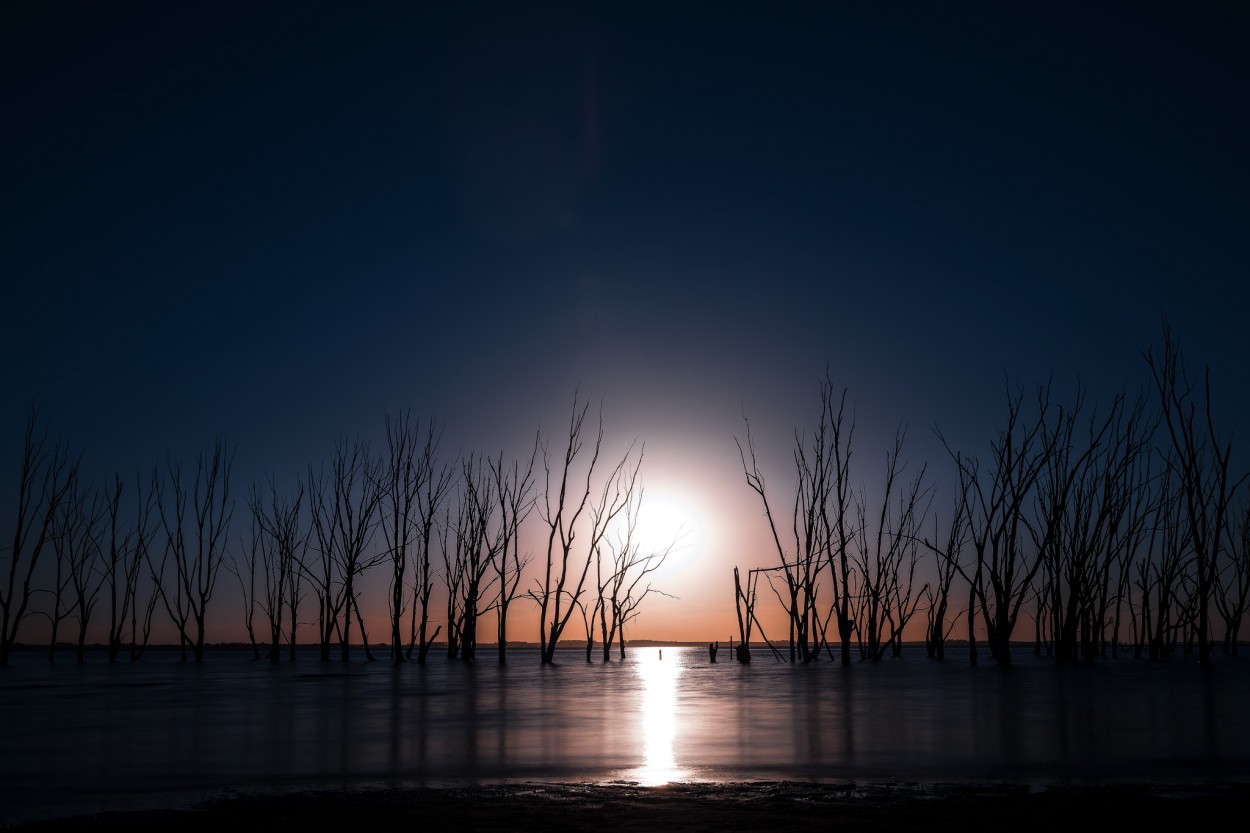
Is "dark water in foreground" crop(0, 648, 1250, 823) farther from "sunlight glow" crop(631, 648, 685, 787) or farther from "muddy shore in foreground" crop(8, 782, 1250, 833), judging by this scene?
"muddy shore in foreground" crop(8, 782, 1250, 833)

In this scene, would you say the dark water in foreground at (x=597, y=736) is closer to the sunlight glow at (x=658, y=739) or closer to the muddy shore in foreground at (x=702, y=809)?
the sunlight glow at (x=658, y=739)

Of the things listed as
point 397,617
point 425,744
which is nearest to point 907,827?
point 425,744

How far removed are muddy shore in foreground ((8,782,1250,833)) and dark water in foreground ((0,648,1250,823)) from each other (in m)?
0.38

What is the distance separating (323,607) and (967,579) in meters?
15.0

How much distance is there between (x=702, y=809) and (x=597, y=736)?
323 cm

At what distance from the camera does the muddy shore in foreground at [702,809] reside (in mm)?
3402

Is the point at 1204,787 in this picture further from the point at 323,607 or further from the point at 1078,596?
the point at 323,607

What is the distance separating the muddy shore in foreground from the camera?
340cm

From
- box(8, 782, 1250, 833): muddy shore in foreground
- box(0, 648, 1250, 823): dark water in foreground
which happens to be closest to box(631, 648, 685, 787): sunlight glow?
box(0, 648, 1250, 823): dark water in foreground

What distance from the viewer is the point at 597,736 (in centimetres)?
685

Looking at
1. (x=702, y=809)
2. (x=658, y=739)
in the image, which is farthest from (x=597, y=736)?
(x=702, y=809)

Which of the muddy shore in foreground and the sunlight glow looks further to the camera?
the sunlight glow

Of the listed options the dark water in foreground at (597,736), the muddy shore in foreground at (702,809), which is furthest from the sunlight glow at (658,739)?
the muddy shore in foreground at (702,809)

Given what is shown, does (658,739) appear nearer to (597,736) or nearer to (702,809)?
(597,736)
